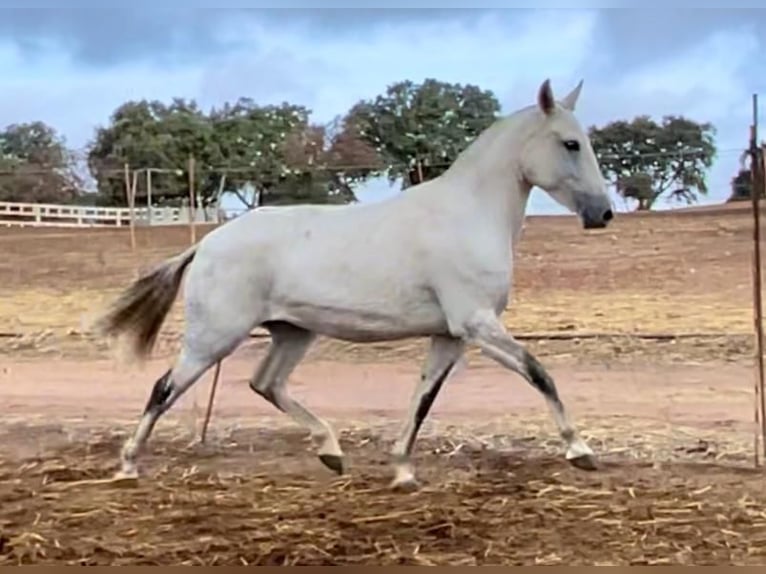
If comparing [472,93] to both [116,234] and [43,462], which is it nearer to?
[43,462]

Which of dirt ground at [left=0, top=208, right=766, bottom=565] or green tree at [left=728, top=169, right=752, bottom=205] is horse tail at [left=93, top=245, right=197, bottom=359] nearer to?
dirt ground at [left=0, top=208, right=766, bottom=565]

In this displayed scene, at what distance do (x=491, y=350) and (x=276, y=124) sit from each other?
2087mm

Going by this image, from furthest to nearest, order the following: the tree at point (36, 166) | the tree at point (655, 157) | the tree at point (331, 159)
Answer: the tree at point (36, 166) < the tree at point (655, 157) < the tree at point (331, 159)

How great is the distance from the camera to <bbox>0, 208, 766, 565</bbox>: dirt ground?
2.78m

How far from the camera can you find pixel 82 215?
580cm

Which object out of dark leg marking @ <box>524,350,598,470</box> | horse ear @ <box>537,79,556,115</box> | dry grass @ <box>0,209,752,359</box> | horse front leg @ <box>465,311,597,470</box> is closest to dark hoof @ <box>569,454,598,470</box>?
dark leg marking @ <box>524,350,598,470</box>

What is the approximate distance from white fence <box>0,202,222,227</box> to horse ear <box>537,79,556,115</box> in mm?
2229

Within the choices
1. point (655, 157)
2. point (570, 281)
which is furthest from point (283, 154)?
point (570, 281)

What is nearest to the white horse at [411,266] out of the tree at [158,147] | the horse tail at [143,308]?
the horse tail at [143,308]

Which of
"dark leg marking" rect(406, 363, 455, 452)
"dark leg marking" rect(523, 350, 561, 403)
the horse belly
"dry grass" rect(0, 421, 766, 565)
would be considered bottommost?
"dry grass" rect(0, 421, 766, 565)

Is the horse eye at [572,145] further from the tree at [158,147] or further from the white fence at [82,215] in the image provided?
the white fence at [82,215]

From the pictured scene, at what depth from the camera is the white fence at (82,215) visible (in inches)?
210

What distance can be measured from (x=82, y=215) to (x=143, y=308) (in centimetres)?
241

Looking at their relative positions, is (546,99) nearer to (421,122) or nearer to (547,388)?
(547,388)
